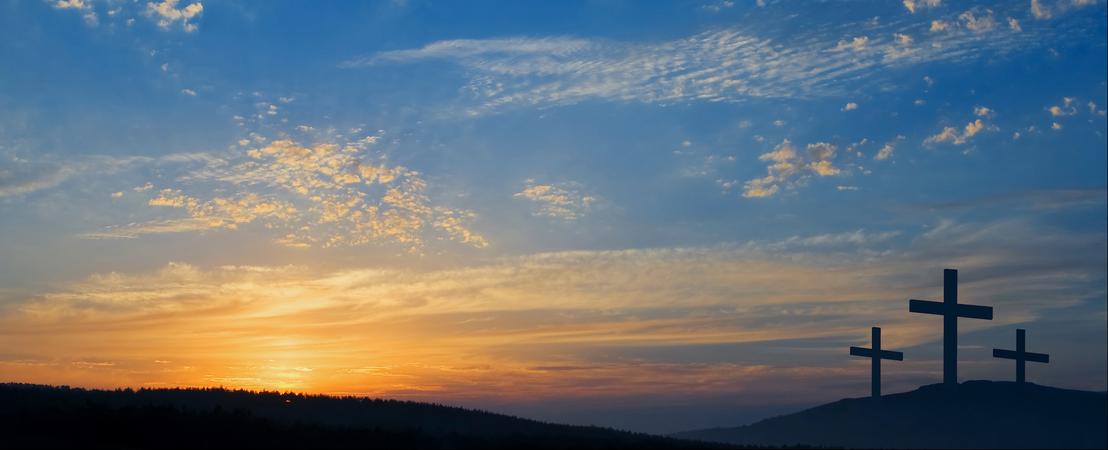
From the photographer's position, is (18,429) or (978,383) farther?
(978,383)

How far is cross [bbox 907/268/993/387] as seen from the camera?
2571 inches

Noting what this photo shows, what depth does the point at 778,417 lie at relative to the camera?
7475 centimetres

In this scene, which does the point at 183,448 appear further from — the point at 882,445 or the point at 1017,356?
the point at 1017,356

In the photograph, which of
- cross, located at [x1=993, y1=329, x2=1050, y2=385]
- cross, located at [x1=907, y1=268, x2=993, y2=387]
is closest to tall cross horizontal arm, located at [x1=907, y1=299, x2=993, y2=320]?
cross, located at [x1=907, y1=268, x2=993, y2=387]

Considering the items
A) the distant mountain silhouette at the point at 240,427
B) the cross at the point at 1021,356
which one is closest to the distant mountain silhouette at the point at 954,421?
the cross at the point at 1021,356

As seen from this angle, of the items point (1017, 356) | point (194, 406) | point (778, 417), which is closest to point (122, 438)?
point (194, 406)

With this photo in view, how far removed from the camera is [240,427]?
33.2 meters

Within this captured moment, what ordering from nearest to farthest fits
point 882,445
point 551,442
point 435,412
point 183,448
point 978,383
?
point 183,448 < point 551,442 < point 435,412 < point 882,445 < point 978,383

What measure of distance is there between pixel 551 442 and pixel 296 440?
331 inches

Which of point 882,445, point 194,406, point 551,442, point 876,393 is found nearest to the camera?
point 551,442

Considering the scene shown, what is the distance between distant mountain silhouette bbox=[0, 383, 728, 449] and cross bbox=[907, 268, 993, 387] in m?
30.6

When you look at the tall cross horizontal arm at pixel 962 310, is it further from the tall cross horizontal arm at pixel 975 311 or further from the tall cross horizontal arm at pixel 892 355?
the tall cross horizontal arm at pixel 892 355

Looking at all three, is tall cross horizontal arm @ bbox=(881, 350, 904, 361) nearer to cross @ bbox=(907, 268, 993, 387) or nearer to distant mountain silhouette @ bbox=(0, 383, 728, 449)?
cross @ bbox=(907, 268, 993, 387)

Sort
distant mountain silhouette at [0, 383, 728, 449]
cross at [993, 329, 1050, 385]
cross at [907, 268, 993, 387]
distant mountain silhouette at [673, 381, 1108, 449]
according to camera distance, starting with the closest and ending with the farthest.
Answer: distant mountain silhouette at [0, 383, 728, 449] < distant mountain silhouette at [673, 381, 1108, 449] < cross at [907, 268, 993, 387] < cross at [993, 329, 1050, 385]
